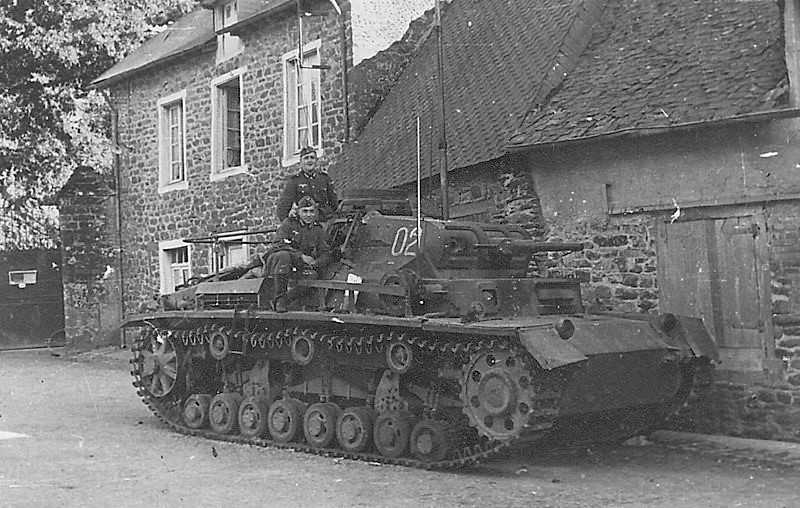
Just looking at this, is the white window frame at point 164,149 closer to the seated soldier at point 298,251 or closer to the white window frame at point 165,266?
the white window frame at point 165,266

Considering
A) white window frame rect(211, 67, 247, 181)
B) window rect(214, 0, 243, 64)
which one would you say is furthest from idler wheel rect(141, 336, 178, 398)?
window rect(214, 0, 243, 64)

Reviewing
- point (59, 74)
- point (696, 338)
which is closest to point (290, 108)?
point (696, 338)

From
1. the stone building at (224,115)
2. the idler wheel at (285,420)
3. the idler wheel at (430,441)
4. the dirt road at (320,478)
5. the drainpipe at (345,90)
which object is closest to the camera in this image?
the dirt road at (320,478)

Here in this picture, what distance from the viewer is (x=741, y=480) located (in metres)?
8.55

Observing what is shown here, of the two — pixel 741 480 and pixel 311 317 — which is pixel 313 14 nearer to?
pixel 311 317

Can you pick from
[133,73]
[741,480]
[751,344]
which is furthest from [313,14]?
[741,480]

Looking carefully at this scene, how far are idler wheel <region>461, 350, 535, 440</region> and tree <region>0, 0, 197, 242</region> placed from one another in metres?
19.2

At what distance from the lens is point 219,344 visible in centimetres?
1142

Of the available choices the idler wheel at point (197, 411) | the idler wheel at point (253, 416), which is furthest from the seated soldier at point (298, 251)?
the idler wheel at point (197, 411)

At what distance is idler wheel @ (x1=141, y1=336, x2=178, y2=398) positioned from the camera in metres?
12.0

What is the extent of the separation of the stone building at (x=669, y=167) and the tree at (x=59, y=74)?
14183mm

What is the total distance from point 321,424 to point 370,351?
3.06 ft

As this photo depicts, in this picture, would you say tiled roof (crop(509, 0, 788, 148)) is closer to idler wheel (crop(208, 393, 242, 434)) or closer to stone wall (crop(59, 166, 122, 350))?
idler wheel (crop(208, 393, 242, 434))

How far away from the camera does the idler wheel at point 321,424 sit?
10.2 metres
